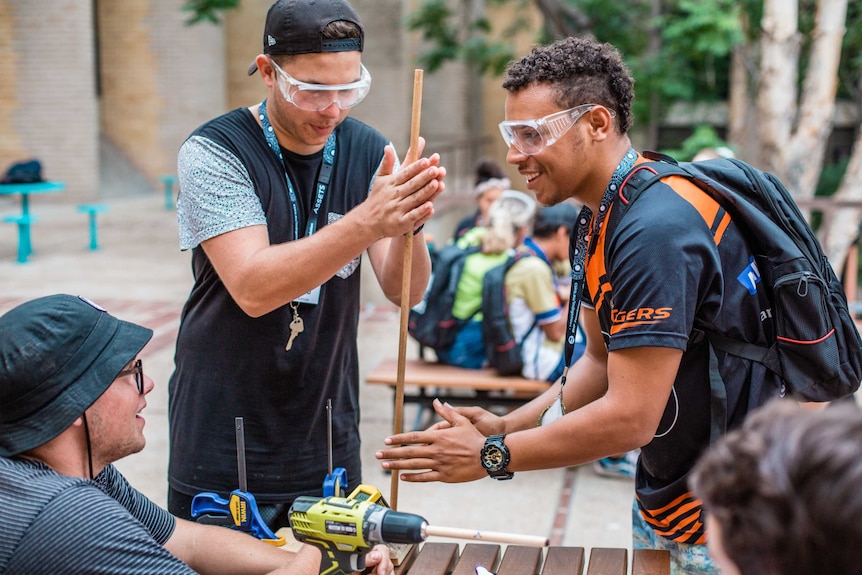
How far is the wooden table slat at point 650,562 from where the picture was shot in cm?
228

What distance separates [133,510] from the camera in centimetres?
237

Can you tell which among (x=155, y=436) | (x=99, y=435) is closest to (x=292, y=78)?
(x=99, y=435)

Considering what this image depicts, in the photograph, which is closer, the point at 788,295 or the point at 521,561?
the point at 788,295

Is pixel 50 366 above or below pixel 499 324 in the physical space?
above

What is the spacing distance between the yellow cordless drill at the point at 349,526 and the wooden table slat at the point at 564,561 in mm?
588

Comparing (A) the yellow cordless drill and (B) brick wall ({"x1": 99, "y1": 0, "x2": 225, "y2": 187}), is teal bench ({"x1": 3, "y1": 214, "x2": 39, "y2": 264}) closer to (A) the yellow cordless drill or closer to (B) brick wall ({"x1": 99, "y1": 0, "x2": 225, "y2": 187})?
(B) brick wall ({"x1": 99, "y1": 0, "x2": 225, "y2": 187})

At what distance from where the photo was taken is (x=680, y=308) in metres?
1.96

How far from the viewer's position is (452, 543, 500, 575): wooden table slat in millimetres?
2377

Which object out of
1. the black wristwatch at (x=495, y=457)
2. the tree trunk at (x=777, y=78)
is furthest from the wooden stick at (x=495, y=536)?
the tree trunk at (x=777, y=78)

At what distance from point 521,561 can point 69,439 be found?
1.13 metres

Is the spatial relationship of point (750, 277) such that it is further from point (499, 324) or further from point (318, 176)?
point (499, 324)

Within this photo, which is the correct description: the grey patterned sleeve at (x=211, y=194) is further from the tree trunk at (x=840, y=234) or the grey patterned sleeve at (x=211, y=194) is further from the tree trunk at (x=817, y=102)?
the tree trunk at (x=817, y=102)

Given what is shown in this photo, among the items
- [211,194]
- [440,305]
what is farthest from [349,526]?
[440,305]

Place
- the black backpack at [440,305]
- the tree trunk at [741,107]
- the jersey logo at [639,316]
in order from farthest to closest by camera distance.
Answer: the tree trunk at [741,107] → the black backpack at [440,305] → the jersey logo at [639,316]
